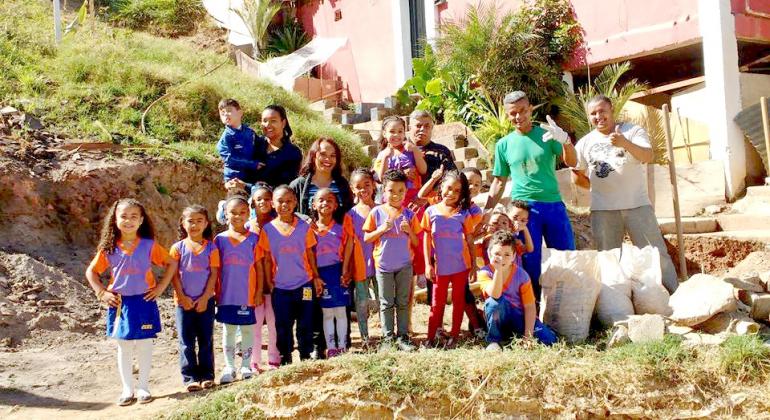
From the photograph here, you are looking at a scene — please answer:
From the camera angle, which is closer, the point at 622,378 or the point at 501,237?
the point at 622,378

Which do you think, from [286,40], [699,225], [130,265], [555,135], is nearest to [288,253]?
[130,265]

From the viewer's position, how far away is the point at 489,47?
33.6ft

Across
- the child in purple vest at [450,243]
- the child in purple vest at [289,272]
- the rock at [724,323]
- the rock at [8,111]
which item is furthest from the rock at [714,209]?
the rock at [8,111]

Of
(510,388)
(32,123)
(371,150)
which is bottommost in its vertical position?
(510,388)

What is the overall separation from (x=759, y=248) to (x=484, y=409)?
488 cm

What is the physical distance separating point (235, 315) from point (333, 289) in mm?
645

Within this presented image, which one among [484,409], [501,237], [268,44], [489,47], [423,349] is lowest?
[484,409]

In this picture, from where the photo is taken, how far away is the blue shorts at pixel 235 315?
4.52 metres

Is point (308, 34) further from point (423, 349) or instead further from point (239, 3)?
point (423, 349)

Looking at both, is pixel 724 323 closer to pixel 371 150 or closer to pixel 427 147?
pixel 427 147

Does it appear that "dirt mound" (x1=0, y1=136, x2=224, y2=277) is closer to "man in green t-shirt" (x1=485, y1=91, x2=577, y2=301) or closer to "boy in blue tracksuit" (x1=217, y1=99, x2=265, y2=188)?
"boy in blue tracksuit" (x1=217, y1=99, x2=265, y2=188)

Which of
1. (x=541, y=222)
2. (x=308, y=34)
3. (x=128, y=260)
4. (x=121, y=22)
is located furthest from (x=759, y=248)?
(x=121, y=22)

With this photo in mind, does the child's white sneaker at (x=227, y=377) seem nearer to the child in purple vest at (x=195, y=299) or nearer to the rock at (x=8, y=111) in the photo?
the child in purple vest at (x=195, y=299)

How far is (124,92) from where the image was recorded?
8.73 meters
